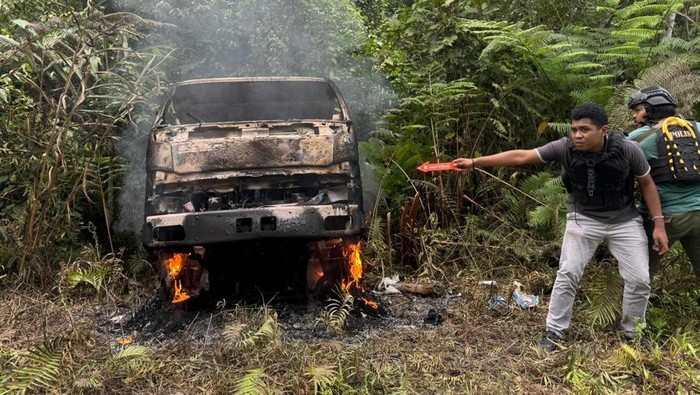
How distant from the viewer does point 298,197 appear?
4.84m

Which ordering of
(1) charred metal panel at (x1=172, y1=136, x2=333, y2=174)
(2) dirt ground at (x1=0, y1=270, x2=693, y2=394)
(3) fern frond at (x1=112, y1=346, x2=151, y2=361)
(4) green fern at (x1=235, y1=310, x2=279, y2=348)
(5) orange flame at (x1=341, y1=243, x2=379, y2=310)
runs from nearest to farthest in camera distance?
(2) dirt ground at (x1=0, y1=270, x2=693, y2=394)
(3) fern frond at (x1=112, y1=346, x2=151, y2=361)
(4) green fern at (x1=235, y1=310, x2=279, y2=348)
(1) charred metal panel at (x1=172, y1=136, x2=333, y2=174)
(5) orange flame at (x1=341, y1=243, x2=379, y2=310)

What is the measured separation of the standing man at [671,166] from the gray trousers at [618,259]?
25 centimetres

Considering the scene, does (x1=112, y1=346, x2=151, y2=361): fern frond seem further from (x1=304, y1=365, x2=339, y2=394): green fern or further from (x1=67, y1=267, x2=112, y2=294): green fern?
(x1=67, y1=267, x2=112, y2=294): green fern

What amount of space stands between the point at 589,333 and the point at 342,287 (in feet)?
6.44

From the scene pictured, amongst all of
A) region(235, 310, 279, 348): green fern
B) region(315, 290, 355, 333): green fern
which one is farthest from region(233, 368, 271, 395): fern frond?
region(315, 290, 355, 333): green fern

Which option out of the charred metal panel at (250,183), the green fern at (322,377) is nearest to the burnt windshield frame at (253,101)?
the charred metal panel at (250,183)

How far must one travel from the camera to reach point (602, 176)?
375cm

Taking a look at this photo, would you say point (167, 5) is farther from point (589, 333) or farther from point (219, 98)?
point (589, 333)

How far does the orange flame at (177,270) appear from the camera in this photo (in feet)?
16.3

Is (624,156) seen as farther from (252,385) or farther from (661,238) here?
(252,385)

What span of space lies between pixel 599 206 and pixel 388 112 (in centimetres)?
381

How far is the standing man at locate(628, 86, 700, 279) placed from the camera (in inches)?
150

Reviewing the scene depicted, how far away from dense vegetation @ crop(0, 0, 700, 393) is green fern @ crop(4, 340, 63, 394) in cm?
7

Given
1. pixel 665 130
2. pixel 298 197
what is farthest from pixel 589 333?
pixel 298 197
